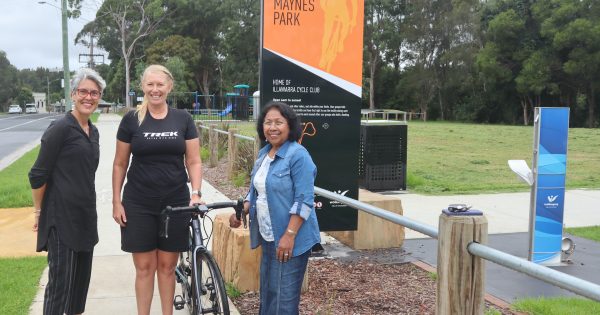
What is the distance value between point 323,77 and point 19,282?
341 centimetres

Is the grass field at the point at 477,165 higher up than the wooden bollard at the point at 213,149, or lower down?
lower down

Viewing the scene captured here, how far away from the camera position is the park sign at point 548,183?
18.3 feet

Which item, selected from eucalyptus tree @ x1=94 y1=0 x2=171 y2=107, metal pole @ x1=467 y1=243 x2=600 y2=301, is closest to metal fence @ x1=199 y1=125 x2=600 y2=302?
metal pole @ x1=467 y1=243 x2=600 y2=301

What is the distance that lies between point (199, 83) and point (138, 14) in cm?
1135

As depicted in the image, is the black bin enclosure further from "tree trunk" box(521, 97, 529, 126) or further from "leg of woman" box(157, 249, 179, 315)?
"tree trunk" box(521, 97, 529, 126)

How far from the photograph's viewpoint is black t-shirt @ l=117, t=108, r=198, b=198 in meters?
3.86

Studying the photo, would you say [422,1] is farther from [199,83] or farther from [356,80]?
[356,80]

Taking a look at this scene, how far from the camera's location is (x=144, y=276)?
4.08m

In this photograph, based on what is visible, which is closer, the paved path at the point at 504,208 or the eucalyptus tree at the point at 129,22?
the paved path at the point at 504,208

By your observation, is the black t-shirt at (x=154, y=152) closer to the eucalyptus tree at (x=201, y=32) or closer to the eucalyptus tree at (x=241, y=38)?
the eucalyptus tree at (x=241, y=38)

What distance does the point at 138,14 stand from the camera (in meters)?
60.3

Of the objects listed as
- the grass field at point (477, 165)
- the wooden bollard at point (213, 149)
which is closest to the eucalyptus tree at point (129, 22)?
the grass field at point (477, 165)

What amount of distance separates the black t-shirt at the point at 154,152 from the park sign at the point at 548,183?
136 inches

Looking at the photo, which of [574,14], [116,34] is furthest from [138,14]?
[574,14]
